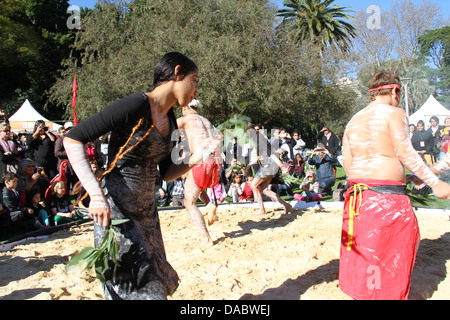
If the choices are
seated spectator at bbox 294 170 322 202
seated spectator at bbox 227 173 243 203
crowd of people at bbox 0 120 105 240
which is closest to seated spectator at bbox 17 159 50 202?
crowd of people at bbox 0 120 105 240

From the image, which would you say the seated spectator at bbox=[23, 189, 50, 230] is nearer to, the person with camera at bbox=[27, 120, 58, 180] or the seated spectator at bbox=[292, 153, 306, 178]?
the person with camera at bbox=[27, 120, 58, 180]

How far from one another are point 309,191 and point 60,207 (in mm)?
5610

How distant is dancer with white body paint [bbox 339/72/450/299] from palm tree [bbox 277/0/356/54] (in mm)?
29497

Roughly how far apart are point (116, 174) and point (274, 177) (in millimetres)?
5500

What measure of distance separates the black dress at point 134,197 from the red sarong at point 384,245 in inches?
62.1

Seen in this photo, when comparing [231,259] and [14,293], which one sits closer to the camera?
[14,293]

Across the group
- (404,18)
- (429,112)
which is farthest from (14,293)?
(404,18)

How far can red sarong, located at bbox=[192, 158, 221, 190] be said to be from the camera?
4836 mm

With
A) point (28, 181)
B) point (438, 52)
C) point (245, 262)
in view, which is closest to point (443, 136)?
point (245, 262)

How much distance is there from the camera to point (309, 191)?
882 cm

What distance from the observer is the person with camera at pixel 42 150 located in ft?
29.8

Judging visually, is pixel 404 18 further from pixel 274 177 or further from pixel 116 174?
pixel 116 174

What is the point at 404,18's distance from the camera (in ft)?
68.4

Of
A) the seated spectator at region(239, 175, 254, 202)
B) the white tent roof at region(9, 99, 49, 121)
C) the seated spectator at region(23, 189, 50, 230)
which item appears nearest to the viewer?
the seated spectator at region(23, 189, 50, 230)
